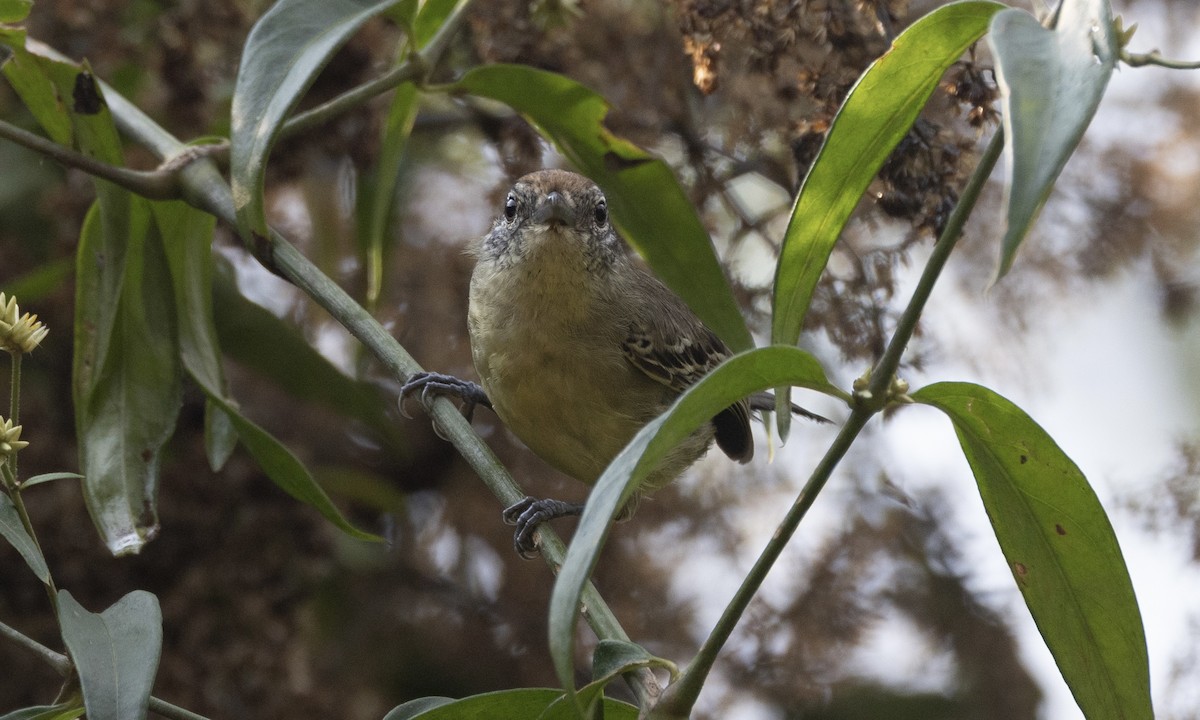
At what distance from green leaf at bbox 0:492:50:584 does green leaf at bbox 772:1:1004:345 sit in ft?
3.15

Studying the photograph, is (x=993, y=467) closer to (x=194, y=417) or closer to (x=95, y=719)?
(x=95, y=719)

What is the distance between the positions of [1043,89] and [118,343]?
169 centimetres

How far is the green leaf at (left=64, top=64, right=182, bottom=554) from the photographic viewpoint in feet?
6.81

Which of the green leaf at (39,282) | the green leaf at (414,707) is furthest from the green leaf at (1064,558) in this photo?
the green leaf at (39,282)

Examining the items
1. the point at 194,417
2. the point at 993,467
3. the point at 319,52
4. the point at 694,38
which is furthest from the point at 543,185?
Result: the point at 993,467

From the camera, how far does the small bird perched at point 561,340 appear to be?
9.63 feet

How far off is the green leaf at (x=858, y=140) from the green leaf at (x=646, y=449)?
0.76 feet

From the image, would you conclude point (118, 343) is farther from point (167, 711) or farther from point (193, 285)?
point (167, 711)

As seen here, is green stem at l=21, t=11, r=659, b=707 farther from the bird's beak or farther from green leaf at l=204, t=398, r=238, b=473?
the bird's beak

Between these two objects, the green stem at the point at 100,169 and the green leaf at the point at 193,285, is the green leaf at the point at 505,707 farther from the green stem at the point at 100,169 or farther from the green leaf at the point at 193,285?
the green stem at the point at 100,169

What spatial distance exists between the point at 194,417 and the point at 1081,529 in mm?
2260

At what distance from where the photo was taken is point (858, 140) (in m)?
1.58

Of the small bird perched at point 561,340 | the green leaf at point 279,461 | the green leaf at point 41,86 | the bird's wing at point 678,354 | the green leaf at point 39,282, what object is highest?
the bird's wing at point 678,354

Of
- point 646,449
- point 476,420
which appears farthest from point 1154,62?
point 476,420
